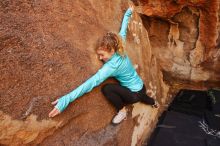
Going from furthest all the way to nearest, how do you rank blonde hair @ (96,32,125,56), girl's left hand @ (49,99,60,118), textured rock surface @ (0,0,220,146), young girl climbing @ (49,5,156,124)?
blonde hair @ (96,32,125,56)
young girl climbing @ (49,5,156,124)
girl's left hand @ (49,99,60,118)
textured rock surface @ (0,0,220,146)

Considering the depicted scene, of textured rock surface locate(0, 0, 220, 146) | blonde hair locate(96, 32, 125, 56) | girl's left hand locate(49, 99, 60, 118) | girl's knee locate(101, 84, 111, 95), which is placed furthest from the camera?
girl's knee locate(101, 84, 111, 95)

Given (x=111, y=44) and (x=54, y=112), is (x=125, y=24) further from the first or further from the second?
(x=54, y=112)

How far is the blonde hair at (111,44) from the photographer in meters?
2.97

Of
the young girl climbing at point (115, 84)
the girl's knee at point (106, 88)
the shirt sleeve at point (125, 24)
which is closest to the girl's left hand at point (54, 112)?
the young girl climbing at point (115, 84)

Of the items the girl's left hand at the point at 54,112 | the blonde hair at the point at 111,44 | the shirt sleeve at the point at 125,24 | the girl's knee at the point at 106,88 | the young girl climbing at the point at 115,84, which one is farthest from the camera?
the shirt sleeve at the point at 125,24

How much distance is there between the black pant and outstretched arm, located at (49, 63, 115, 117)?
183mm

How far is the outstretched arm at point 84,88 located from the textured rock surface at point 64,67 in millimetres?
59

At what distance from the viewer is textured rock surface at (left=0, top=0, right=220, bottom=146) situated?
2.51 metres

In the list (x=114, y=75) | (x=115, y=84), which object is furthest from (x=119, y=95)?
(x=114, y=75)

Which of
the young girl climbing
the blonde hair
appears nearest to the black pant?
the young girl climbing

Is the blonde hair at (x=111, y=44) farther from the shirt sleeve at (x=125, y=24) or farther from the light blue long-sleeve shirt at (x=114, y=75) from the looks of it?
the shirt sleeve at (x=125, y=24)

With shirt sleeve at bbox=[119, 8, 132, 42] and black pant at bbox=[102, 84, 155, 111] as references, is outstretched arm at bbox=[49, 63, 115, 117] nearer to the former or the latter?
black pant at bbox=[102, 84, 155, 111]

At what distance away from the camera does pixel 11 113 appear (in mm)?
2467

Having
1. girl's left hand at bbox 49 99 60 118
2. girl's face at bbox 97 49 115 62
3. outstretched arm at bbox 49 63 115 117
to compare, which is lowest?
girl's left hand at bbox 49 99 60 118
